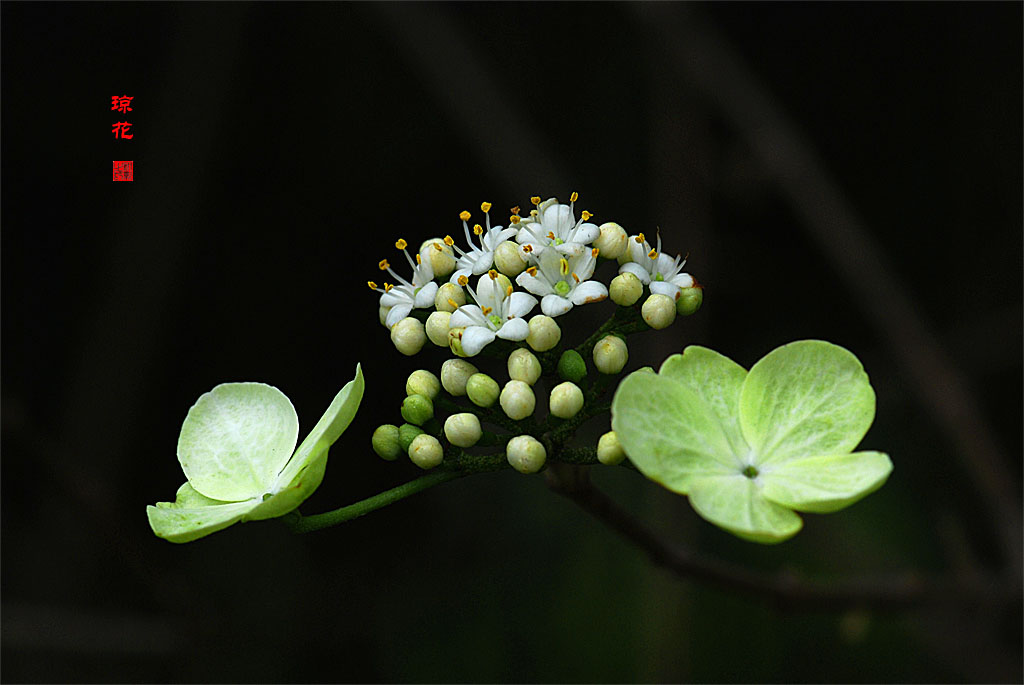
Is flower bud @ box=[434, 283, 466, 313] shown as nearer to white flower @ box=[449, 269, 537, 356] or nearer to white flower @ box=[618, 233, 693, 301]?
white flower @ box=[449, 269, 537, 356]

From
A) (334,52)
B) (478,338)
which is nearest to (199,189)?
(334,52)

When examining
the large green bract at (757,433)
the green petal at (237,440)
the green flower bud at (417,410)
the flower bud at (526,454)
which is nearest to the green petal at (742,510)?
the large green bract at (757,433)

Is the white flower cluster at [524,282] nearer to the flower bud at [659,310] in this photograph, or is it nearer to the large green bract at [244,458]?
the flower bud at [659,310]

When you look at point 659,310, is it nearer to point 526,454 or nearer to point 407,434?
point 526,454

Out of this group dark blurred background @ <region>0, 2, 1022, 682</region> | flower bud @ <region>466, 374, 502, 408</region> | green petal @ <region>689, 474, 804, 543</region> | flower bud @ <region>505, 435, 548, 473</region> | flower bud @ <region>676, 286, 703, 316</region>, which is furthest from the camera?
dark blurred background @ <region>0, 2, 1022, 682</region>

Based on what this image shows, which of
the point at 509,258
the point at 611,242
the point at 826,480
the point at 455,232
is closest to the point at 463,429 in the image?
the point at 509,258

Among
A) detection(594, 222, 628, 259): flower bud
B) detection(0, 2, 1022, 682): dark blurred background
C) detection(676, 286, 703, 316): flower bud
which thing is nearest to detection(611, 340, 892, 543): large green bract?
detection(676, 286, 703, 316): flower bud

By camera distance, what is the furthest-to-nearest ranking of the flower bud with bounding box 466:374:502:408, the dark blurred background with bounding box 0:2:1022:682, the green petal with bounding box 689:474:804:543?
the dark blurred background with bounding box 0:2:1022:682 → the flower bud with bounding box 466:374:502:408 → the green petal with bounding box 689:474:804:543
